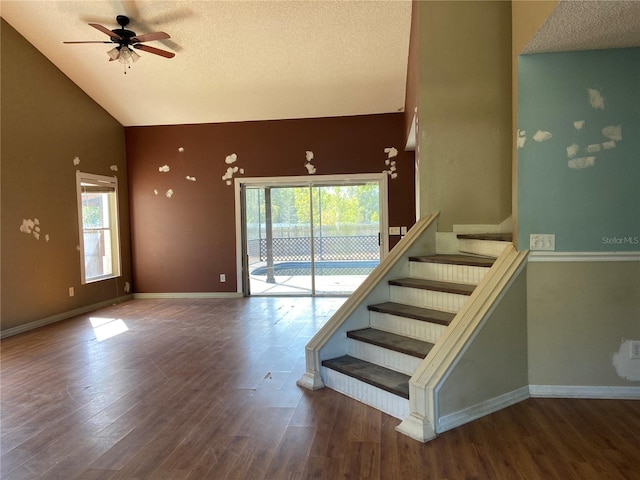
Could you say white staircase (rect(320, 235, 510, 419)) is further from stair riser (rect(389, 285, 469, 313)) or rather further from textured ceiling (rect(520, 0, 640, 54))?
textured ceiling (rect(520, 0, 640, 54))

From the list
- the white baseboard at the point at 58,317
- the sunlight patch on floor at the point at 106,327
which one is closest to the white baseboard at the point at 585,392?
the sunlight patch on floor at the point at 106,327

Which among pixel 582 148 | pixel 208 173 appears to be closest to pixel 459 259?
pixel 582 148

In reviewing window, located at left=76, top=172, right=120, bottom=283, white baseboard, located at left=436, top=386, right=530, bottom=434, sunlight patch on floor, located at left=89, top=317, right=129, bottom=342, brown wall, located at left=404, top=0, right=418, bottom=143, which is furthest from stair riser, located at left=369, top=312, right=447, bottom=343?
window, located at left=76, top=172, right=120, bottom=283

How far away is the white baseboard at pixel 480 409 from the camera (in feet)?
8.39

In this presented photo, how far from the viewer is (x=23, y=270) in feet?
17.6

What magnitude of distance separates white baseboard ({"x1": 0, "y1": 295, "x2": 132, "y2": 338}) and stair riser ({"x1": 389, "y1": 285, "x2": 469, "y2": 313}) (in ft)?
14.7

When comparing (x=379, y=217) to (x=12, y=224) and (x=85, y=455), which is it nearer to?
(x=12, y=224)

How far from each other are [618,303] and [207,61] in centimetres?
530

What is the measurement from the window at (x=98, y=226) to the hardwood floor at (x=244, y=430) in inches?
105

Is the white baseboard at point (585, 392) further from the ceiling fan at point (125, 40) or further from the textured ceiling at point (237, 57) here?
the ceiling fan at point (125, 40)

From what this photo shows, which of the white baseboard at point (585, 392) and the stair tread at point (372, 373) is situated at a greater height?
the stair tread at point (372, 373)

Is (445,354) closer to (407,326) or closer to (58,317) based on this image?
(407,326)

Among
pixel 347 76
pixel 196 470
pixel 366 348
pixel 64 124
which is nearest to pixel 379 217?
pixel 347 76

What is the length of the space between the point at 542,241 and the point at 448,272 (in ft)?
2.76
